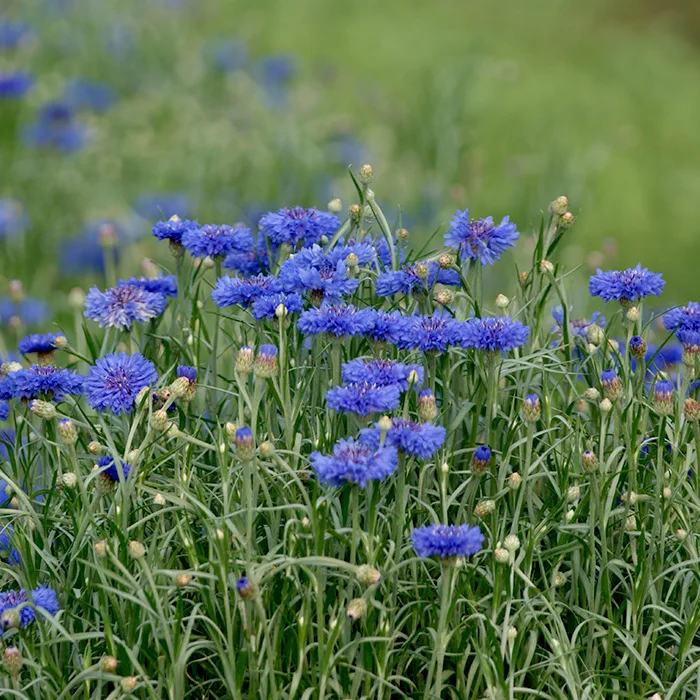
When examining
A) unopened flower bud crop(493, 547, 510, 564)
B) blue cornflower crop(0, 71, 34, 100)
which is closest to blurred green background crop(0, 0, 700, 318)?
blue cornflower crop(0, 71, 34, 100)

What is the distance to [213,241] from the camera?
80.6 inches

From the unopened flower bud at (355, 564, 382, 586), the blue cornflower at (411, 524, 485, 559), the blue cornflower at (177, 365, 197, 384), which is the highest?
the blue cornflower at (177, 365, 197, 384)

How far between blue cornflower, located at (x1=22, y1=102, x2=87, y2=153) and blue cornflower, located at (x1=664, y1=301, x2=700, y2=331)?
3628mm

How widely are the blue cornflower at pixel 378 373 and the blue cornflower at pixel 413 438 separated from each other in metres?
0.10

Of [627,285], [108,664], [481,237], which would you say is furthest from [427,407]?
[108,664]

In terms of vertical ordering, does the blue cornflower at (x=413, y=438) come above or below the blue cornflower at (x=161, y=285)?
below

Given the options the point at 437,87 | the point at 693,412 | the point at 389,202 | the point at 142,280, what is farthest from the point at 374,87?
the point at 693,412

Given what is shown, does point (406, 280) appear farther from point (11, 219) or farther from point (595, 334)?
point (11, 219)

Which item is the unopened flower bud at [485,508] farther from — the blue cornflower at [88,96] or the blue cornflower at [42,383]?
the blue cornflower at [88,96]

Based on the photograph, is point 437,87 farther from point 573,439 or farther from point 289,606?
point 289,606

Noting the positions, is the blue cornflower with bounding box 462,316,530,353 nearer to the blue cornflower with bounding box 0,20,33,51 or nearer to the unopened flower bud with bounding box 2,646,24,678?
the unopened flower bud with bounding box 2,646,24,678

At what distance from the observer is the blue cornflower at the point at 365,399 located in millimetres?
1591

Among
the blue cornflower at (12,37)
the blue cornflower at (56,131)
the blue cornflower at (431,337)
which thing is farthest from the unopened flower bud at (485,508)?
the blue cornflower at (12,37)

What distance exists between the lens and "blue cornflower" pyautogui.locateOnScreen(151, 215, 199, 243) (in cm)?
209
